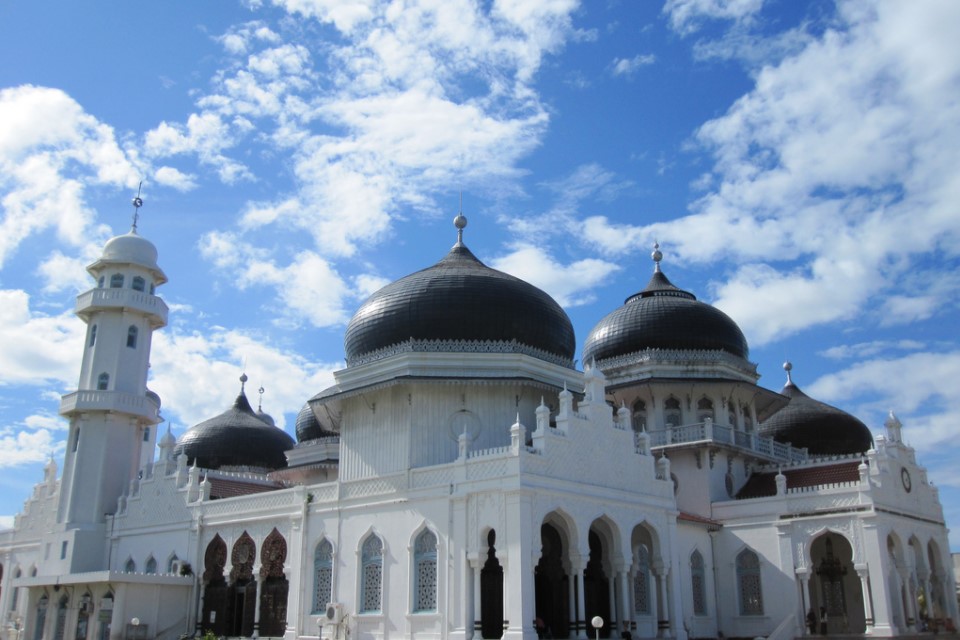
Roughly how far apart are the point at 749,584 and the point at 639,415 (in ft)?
23.0

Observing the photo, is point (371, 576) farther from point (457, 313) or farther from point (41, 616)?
point (41, 616)

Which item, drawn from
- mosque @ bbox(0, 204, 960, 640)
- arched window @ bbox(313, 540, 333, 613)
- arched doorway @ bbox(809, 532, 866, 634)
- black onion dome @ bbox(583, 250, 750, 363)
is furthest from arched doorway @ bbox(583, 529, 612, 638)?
black onion dome @ bbox(583, 250, 750, 363)

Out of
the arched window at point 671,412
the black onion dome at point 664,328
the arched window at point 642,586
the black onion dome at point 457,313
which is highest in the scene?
the black onion dome at point 664,328

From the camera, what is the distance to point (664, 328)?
102ft

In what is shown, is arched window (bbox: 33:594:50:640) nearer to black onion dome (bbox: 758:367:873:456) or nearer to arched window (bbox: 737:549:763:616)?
arched window (bbox: 737:549:763:616)

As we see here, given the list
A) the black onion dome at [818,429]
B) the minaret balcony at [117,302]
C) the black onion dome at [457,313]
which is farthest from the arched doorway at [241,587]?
the black onion dome at [818,429]

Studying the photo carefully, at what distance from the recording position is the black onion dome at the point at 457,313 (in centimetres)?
2367

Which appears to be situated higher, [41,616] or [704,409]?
[704,409]

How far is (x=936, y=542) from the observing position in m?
27.3

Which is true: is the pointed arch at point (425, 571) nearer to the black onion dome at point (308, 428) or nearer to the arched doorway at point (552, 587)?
the arched doorway at point (552, 587)

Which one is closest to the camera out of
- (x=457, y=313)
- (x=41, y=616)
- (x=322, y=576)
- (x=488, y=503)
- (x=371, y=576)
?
(x=488, y=503)

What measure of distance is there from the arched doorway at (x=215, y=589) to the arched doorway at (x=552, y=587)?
9.01m

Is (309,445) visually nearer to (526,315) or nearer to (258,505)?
(258,505)

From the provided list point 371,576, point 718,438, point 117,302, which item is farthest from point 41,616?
point 718,438
